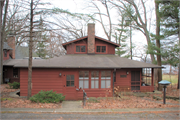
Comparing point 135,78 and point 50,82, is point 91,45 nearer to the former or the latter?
point 135,78

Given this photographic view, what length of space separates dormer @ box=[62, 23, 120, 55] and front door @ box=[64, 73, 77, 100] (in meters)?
4.08

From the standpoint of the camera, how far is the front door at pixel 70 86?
11098 millimetres

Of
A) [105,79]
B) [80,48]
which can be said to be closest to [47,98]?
[105,79]

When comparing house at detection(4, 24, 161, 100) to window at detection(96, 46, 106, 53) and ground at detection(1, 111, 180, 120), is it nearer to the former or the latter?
window at detection(96, 46, 106, 53)

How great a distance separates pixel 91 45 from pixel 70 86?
17.8 ft

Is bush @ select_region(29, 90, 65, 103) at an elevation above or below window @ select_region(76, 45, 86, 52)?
below

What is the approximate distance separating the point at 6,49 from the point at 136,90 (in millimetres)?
19586

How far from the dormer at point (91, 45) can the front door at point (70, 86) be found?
13.4 ft

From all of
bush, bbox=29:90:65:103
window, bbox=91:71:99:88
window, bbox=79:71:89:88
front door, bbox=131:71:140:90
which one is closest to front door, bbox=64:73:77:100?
window, bbox=79:71:89:88

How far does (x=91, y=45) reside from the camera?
1476cm

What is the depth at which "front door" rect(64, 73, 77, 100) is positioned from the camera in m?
11.1

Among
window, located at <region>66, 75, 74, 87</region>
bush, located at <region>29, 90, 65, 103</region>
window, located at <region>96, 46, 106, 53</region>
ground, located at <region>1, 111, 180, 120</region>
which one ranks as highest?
window, located at <region>96, 46, 106, 53</region>

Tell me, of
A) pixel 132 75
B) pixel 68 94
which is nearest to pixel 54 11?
pixel 68 94

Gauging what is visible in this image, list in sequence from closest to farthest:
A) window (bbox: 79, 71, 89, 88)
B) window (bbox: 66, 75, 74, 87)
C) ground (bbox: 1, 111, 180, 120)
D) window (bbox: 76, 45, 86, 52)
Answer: ground (bbox: 1, 111, 180, 120) → window (bbox: 66, 75, 74, 87) → window (bbox: 79, 71, 89, 88) → window (bbox: 76, 45, 86, 52)
